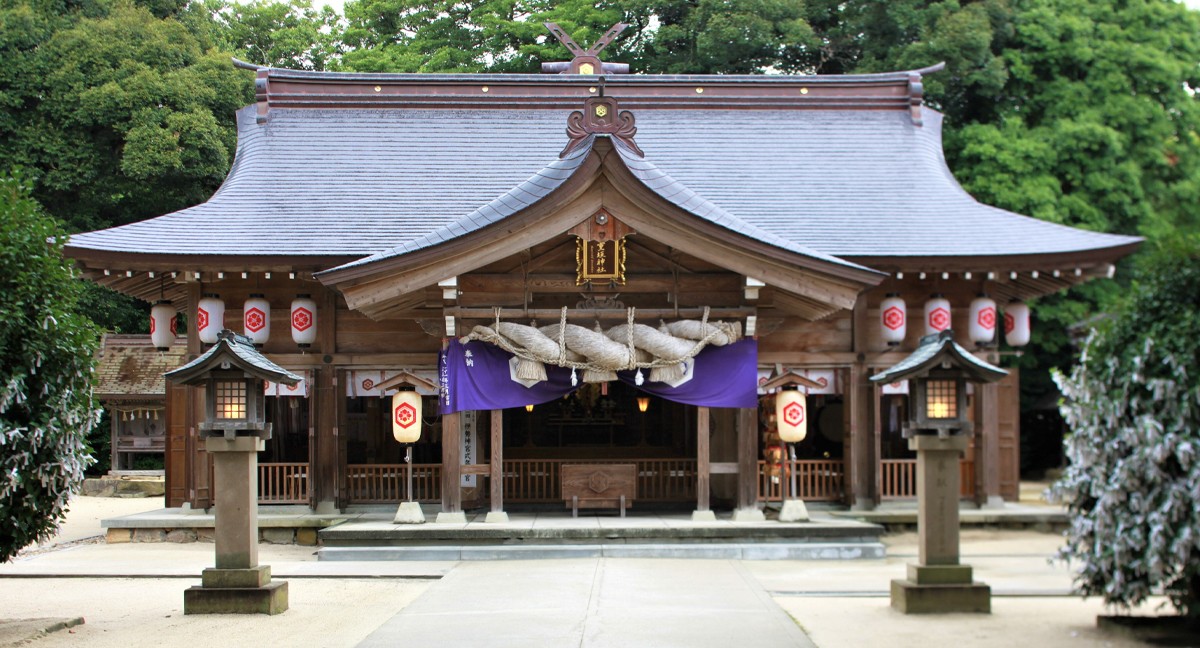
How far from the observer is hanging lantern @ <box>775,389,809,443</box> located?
1563cm

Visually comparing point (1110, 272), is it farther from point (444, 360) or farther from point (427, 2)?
point (427, 2)

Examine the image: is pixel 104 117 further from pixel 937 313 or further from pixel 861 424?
pixel 937 313

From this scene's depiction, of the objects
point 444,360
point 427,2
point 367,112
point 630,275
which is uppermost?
point 427,2

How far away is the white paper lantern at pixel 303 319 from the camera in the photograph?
16.6 meters

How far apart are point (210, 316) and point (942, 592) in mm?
11244

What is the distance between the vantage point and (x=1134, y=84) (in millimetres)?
27203

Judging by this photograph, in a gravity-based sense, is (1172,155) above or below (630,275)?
above

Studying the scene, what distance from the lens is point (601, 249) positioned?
14.7 meters

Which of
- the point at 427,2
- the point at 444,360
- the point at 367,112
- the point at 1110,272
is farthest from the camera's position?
the point at 427,2

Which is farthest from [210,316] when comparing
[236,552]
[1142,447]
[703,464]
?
[1142,447]

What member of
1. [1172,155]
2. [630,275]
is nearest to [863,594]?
[630,275]

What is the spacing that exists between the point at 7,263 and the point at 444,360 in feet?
21.6

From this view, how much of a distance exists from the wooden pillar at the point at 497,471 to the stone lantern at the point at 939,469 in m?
5.67

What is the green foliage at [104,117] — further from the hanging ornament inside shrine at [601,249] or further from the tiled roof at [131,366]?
the hanging ornament inside shrine at [601,249]
